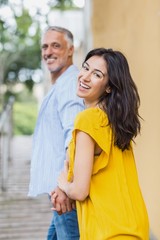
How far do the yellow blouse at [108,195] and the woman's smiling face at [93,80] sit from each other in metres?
0.12

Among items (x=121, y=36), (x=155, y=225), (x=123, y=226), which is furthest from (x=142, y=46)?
(x=123, y=226)

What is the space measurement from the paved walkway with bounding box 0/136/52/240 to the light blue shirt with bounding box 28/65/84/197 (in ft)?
6.01

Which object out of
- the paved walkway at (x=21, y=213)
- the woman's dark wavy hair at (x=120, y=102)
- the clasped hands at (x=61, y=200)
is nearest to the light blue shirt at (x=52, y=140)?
the clasped hands at (x=61, y=200)

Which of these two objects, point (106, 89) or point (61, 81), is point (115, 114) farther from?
point (61, 81)

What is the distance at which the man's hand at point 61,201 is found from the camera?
1.92 meters

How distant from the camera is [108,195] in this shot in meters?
1.68

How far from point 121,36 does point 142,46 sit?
758 millimetres

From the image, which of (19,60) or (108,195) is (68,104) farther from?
(19,60)

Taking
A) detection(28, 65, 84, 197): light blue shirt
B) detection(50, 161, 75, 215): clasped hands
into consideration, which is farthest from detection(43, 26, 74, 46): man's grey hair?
detection(50, 161, 75, 215): clasped hands

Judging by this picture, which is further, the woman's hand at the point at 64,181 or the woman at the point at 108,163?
the woman's hand at the point at 64,181

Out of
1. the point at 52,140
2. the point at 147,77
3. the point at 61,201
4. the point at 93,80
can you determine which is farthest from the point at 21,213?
the point at 93,80

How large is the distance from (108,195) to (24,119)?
74.9 feet

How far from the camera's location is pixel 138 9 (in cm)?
347

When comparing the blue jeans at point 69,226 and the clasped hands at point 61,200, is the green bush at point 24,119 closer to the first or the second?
the blue jeans at point 69,226
